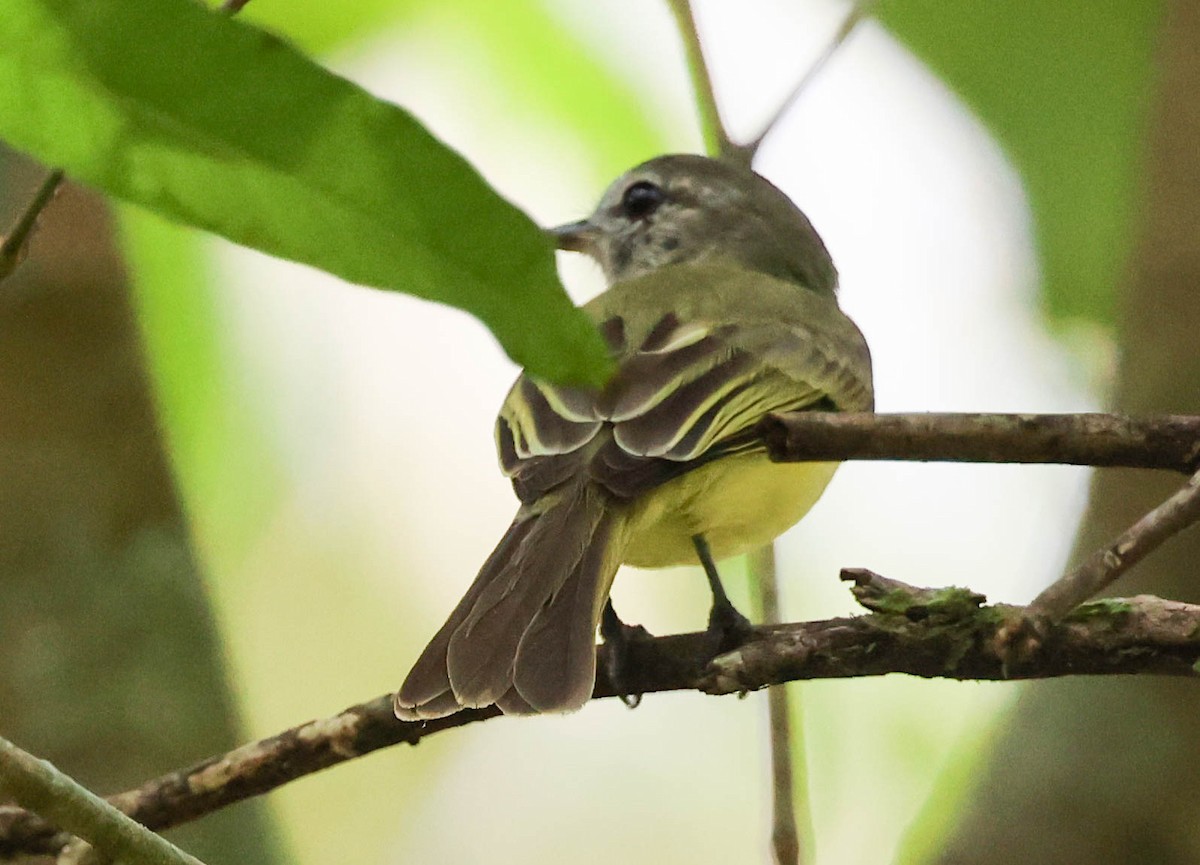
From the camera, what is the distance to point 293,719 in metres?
2.24

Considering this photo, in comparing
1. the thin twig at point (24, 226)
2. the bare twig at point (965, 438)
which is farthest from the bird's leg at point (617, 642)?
the thin twig at point (24, 226)

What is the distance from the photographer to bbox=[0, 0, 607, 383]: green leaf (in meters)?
0.35

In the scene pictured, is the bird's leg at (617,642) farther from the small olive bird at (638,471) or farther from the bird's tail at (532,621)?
the bird's tail at (532,621)

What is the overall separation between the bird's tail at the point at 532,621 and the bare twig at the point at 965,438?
1.11ft

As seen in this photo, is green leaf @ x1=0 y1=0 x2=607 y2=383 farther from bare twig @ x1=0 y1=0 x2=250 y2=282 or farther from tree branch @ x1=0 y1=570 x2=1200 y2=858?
tree branch @ x1=0 y1=570 x2=1200 y2=858

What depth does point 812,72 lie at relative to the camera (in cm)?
210

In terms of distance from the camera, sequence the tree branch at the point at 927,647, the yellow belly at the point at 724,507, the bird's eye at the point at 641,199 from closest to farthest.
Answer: the tree branch at the point at 927,647 → the yellow belly at the point at 724,507 → the bird's eye at the point at 641,199

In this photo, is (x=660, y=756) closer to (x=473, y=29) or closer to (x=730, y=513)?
(x=730, y=513)

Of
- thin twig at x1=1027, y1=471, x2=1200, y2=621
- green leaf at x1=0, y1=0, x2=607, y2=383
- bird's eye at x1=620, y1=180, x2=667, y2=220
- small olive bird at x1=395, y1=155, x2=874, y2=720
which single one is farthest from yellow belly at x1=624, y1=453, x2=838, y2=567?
green leaf at x1=0, y1=0, x2=607, y2=383

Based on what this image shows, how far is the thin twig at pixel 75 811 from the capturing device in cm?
82

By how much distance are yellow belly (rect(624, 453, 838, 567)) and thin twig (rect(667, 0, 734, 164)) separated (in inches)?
Answer: 25.5

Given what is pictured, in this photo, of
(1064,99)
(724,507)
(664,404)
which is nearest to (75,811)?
(664,404)


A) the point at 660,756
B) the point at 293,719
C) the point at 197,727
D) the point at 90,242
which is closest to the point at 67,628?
the point at 197,727

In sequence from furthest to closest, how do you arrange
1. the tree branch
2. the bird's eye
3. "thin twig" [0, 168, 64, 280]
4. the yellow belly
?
the bird's eye, the yellow belly, the tree branch, "thin twig" [0, 168, 64, 280]
